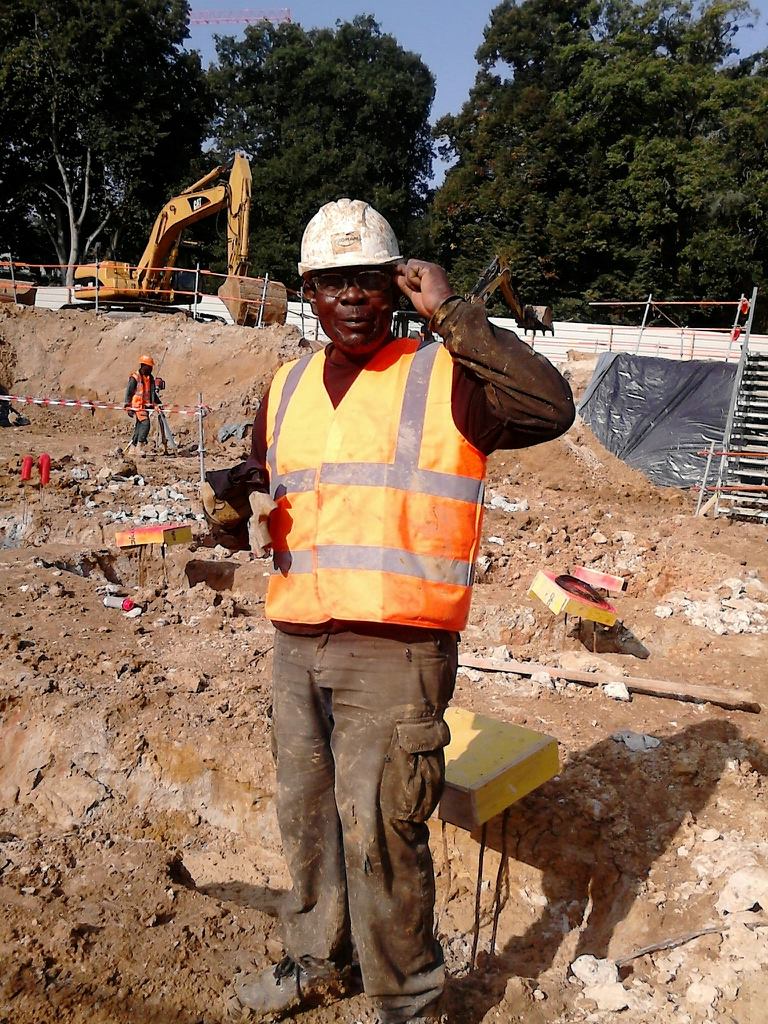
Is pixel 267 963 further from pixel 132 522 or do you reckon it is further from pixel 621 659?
pixel 132 522

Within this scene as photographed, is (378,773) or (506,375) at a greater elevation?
(506,375)

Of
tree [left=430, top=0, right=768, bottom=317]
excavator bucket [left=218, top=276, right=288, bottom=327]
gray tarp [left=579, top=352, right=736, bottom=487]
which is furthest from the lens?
tree [left=430, top=0, right=768, bottom=317]

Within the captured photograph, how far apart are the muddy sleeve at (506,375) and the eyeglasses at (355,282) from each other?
26 cm

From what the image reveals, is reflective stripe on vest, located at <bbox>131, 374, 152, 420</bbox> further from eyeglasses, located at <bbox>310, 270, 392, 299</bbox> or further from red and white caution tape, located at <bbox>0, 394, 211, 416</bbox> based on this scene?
eyeglasses, located at <bbox>310, 270, 392, 299</bbox>

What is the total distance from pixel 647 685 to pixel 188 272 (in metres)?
17.2

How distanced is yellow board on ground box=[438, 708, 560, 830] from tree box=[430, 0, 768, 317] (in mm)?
25273

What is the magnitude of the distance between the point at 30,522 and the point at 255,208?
29.5m

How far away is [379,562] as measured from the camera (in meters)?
2.18

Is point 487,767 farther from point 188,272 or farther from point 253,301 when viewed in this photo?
point 188,272

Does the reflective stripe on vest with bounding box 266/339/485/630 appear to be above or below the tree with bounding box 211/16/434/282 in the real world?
below

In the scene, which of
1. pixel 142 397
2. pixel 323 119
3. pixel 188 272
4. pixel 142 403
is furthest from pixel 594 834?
pixel 323 119

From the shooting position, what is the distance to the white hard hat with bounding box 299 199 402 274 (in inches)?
86.4

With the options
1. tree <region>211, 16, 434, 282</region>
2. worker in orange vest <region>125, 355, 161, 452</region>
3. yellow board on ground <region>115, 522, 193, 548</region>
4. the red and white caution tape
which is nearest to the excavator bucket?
the red and white caution tape

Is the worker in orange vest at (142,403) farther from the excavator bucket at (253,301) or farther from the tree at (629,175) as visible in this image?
the tree at (629,175)
